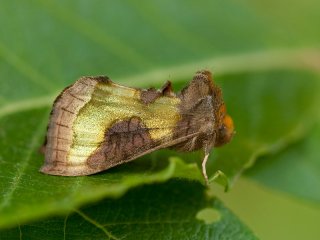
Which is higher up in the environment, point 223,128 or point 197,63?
point 197,63

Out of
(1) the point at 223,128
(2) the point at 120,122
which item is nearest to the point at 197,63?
(1) the point at 223,128

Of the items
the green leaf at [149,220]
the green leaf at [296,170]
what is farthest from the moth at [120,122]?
the green leaf at [296,170]

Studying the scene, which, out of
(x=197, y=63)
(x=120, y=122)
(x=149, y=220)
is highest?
(x=197, y=63)

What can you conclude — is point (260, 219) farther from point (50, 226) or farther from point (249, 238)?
point (50, 226)

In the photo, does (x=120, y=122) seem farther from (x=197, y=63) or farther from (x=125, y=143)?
(x=197, y=63)

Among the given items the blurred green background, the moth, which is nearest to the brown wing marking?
the moth

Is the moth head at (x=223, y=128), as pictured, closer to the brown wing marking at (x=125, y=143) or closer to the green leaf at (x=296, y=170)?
the brown wing marking at (x=125, y=143)
